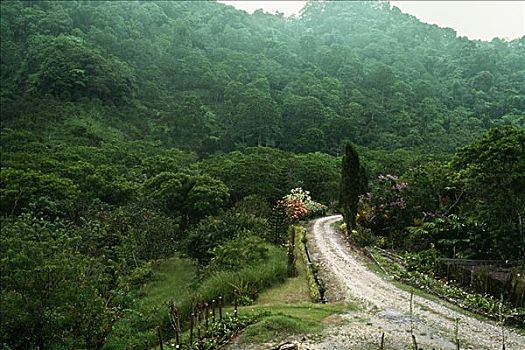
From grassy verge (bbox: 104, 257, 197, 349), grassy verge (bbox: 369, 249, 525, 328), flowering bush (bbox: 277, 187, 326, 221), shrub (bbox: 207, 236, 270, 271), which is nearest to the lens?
grassy verge (bbox: 369, 249, 525, 328)

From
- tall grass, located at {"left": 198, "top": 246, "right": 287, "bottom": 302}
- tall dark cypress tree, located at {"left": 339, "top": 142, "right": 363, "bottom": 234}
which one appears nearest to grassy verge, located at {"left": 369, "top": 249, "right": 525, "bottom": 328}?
tall grass, located at {"left": 198, "top": 246, "right": 287, "bottom": 302}

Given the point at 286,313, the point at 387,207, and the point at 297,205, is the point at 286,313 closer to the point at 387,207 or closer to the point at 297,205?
the point at 387,207

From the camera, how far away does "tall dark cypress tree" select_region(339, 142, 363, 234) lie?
1869 cm

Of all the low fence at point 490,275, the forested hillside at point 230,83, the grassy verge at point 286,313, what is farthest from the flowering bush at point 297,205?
the forested hillside at point 230,83

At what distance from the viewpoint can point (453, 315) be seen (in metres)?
9.66

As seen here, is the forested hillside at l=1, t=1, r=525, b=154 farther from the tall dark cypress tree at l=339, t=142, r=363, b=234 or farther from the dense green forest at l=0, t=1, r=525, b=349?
the tall dark cypress tree at l=339, t=142, r=363, b=234

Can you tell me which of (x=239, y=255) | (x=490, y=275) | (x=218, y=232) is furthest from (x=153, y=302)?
(x=490, y=275)

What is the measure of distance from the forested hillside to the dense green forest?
0.82 ft

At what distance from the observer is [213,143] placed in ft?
166

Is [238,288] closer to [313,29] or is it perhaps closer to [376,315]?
[376,315]

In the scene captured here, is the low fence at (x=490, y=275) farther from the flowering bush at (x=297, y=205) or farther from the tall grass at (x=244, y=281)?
the flowering bush at (x=297, y=205)

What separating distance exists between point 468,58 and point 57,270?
77.3 metres

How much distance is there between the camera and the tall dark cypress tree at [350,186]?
61.3 ft

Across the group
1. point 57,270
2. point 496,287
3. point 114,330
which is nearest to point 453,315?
point 496,287
